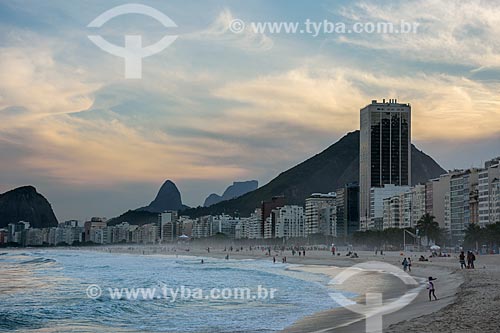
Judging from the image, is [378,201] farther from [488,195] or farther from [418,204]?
[488,195]

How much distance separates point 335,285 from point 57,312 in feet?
62.5

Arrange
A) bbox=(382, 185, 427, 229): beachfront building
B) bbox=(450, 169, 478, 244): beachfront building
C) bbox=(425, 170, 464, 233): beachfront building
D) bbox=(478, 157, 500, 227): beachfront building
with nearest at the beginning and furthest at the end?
1. bbox=(478, 157, 500, 227): beachfront building
2. bbox=(450, 169, 478, 244): beachfront building
3. bbox=(425, 170, 464, 233): beachfront building
4. bbox=(382, 185, 427, 229): beachfront building

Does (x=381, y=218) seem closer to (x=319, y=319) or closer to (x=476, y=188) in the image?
(x=476, y=188)

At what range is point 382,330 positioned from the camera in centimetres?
1706

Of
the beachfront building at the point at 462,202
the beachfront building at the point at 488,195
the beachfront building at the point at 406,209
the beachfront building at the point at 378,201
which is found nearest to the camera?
the beachfront building at the point at 488,195

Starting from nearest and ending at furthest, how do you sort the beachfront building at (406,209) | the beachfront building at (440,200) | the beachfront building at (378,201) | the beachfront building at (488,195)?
the beachfront building at (488,195) < the beachfront building at (440,200) < the beachfront building at (406,209) < the beachfront building at (378,201)

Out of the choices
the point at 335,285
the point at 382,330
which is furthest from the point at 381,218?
the point at 382,330

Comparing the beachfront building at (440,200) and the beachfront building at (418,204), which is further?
the beachfront building at (418,204)

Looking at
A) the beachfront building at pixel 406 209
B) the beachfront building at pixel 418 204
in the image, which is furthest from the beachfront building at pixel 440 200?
the beachfront building at pixel 406 209

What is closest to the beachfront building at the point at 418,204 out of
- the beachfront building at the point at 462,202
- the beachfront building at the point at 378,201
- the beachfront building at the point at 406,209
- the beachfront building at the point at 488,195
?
the beachfront building at the point at 406,209

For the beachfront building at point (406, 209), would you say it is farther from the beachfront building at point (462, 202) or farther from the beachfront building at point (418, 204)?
the beachfront building at point (462, 202)

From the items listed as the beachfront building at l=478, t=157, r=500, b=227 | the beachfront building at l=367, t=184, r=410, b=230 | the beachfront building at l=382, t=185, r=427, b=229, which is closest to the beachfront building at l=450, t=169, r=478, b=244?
the beachfront building at l=478, t=157, r=500, b=227

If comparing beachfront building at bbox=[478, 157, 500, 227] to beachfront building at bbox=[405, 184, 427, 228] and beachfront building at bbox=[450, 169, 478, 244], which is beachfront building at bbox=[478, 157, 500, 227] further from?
beachfront building at bbox=[405, 184, 427, 228]

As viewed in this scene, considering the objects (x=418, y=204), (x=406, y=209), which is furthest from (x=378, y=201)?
(x=418, y=204)
